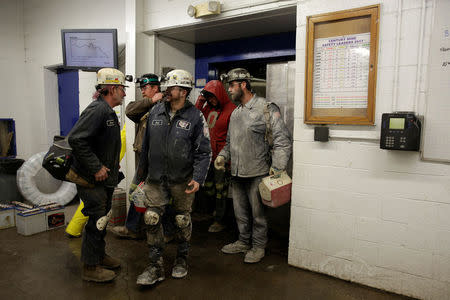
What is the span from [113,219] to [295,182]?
2166mm

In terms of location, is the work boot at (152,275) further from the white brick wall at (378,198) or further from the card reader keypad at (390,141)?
the card reader keypad at (390,141)

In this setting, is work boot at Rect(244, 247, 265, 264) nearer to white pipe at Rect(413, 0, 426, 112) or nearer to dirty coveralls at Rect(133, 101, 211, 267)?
dirty coveralls at Rect(133, 101, 211, 267)

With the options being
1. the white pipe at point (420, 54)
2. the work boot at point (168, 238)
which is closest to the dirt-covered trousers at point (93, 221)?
the work boot at point (168, 238)

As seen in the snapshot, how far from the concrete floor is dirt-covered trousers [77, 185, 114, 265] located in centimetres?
24

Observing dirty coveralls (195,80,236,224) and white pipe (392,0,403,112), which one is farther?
dirty coveralls (195,80,236,224)

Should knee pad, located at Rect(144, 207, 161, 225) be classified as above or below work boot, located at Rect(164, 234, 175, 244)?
above

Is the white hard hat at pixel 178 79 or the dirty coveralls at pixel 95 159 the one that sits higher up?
the white hard hat at pixel 178 79

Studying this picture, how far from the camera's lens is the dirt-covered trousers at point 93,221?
256 cm

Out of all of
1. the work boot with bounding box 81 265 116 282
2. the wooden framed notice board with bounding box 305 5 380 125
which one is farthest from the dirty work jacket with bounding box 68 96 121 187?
the wooden framed notice board with bounding box 305 5 380 125

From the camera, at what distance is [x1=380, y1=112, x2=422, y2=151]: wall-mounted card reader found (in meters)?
2.27

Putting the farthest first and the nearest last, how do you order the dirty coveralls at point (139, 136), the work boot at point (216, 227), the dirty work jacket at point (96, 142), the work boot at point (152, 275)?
the work boot at point (216, 227) → the dirty coveralls at point (139, 136) → the work boot at point (152, 275) → the dirty work jacket at point (96, 142)

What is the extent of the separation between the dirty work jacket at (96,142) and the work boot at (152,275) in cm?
73

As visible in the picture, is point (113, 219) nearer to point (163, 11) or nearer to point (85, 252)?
point (85, 252)

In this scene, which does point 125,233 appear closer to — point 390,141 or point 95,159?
point 95,159
